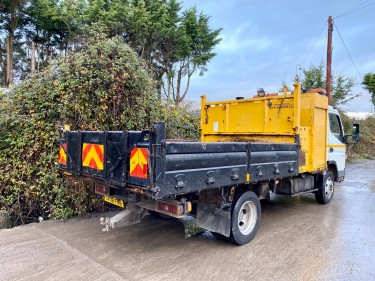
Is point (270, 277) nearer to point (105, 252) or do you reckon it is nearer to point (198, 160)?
point (198, 160)

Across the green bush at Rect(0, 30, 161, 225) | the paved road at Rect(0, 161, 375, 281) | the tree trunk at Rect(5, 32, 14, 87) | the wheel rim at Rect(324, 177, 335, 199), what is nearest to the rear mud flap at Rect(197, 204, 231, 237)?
the paved road at Rect(0, 161, 375, 281)

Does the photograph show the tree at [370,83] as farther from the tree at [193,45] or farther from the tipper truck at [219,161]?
the tipper truck at [219,161]

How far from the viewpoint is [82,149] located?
386 centimetres

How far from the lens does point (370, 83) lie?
2511 centimetres

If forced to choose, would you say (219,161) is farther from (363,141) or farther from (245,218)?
(363,141)

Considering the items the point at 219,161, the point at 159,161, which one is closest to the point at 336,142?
the point at 219,161

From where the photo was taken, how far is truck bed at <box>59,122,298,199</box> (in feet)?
9.36

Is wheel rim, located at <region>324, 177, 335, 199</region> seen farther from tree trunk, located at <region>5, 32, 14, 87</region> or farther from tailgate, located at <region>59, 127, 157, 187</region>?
tree trunk, located at <region>5, 32, 14, 87</region>

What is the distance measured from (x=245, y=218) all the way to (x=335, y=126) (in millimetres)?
3765

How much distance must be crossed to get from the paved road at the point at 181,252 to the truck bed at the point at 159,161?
981 mm

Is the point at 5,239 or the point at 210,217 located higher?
the point at 210,217

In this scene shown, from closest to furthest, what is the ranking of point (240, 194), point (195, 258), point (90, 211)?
point (195, 258)
point (240, 194)
point (90, 211)

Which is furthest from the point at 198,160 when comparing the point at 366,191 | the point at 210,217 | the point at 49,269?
the point at 366,191

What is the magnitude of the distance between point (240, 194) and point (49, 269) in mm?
2611
